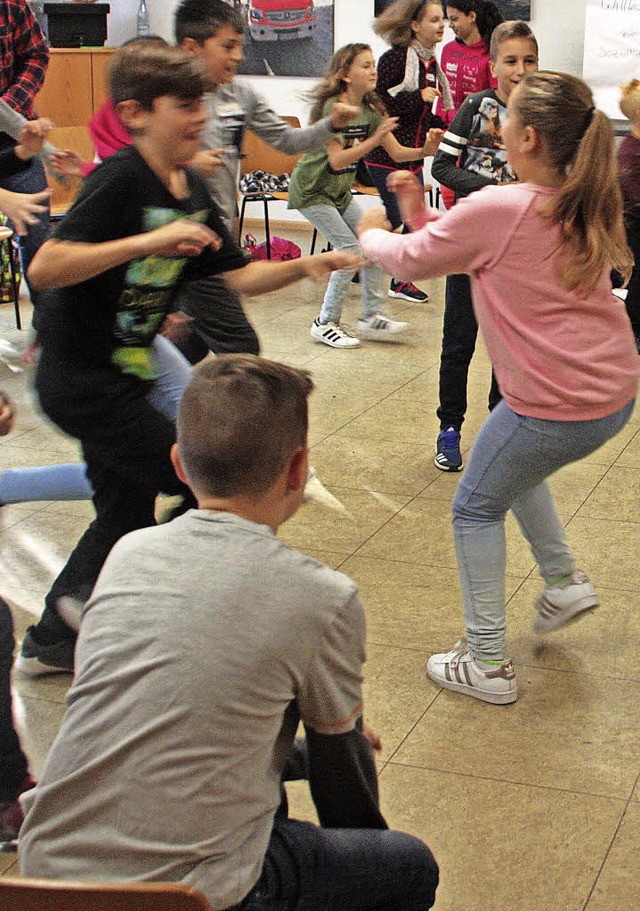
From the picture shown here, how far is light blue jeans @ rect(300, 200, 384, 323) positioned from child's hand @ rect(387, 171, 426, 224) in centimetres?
333

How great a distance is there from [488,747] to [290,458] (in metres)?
1.40

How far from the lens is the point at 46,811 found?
1.45m

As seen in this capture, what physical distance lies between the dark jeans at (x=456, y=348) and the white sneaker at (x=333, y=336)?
1854 millimetres

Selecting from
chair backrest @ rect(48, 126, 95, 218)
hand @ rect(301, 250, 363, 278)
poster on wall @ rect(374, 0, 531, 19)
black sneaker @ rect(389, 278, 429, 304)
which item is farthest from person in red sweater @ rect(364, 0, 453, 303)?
hand @ rect(301, 250, 363, 278)

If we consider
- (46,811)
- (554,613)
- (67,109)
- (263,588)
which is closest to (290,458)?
(263,588)

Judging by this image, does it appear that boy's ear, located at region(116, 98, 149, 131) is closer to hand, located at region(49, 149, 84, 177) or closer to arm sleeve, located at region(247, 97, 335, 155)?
hand, located at region(49, 149, 84, 177)

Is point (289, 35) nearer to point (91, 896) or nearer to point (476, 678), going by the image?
point (476, 678)

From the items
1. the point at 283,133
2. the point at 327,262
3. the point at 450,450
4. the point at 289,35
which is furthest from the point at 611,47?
the point at 327,262

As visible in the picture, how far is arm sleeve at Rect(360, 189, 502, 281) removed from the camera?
8.46 feet

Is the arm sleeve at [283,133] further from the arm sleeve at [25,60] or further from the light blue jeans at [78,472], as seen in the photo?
the light blue jeans at [78,472]

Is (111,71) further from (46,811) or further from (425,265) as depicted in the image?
(46,811)

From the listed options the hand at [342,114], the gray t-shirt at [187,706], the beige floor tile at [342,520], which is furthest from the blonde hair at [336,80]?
the gray t-shirt at [187,706]

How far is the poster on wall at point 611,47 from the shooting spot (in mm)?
8656

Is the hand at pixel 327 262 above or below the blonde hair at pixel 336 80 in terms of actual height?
below
